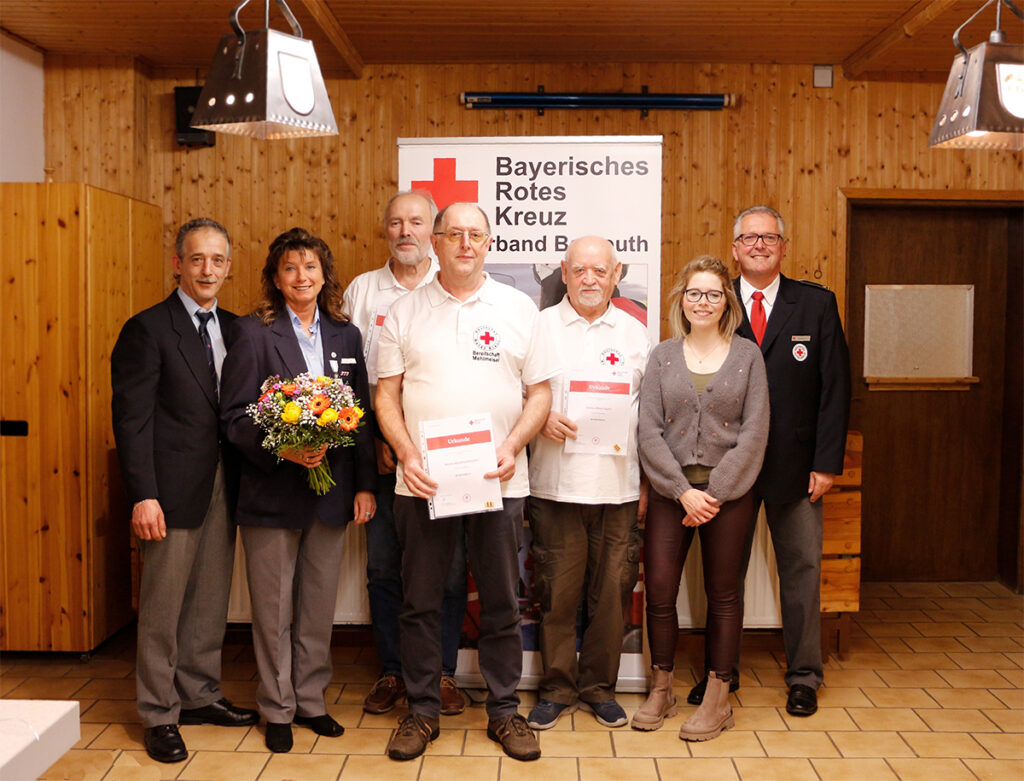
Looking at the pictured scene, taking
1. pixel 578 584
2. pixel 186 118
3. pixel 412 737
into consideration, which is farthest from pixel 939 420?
pixel 186 118

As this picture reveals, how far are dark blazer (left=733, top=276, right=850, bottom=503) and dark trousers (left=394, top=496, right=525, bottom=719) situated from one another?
98 centimetres

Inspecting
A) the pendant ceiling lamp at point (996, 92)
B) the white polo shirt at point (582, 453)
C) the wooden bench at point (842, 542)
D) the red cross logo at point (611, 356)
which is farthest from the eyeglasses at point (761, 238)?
the wooden bench at point (842, 542)

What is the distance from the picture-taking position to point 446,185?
3475mm

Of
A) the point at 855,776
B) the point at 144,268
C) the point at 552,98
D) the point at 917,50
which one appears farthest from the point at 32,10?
the point at 855,776

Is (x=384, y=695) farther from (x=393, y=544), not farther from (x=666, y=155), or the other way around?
(x=666, y=155)

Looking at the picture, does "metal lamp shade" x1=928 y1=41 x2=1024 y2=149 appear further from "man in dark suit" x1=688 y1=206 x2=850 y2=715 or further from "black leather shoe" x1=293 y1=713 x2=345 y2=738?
"black leather shoe" x1=293 y1=713 x2=345 y2=738

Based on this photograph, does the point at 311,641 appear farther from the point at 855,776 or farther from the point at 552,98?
the point at 552,98

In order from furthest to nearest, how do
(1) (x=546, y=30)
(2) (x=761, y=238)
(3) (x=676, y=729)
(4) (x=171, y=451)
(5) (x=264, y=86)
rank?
1. (1) (x=546, y=30)
2. (2) (x=761, y=238)
3. (3) (x=676, y=729)
4. (4) (x=171, y=451)
5. (5) (x=264, y=86)

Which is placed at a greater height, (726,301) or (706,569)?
(726,301)

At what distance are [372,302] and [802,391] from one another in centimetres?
159

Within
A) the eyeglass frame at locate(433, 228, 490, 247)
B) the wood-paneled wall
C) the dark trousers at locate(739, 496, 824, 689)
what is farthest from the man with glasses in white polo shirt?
the wood-paneled wall

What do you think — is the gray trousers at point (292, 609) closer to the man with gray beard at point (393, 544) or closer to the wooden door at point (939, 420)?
the man with gray beard at point (393, 544)

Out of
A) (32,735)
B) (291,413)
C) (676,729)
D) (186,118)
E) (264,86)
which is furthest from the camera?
(186,118)

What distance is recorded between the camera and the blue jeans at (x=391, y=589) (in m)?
3.29
